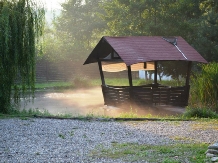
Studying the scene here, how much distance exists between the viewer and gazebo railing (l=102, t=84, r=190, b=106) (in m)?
15.7

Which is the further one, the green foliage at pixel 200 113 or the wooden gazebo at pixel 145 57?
the wooden gazebo at pixel 145 57

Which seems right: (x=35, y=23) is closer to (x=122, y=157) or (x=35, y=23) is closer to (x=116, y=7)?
(x=122, y=157)

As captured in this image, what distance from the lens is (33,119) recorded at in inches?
475

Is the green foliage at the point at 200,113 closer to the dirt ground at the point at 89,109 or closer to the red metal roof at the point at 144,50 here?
the dirt ground at the point at 89,109

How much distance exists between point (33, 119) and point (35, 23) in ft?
11.4

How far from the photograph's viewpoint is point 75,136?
906cm

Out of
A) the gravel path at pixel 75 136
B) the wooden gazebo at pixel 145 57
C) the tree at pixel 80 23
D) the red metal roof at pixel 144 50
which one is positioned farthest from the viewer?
the tree at pixel 80 23

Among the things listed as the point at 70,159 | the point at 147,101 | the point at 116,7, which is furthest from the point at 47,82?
the point at 70,159

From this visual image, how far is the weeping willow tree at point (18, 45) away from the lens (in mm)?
12969

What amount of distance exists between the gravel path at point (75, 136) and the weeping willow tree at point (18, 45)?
1.86 m

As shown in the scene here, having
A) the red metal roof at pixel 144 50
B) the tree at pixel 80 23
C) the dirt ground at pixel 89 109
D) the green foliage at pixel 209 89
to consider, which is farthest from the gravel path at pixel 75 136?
the tree at pixel 80 23

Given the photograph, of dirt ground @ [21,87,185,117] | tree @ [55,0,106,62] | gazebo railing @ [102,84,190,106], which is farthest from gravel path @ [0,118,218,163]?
Result: tree @ [55,0,106,62]

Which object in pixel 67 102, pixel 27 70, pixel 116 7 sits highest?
pixel 116 7

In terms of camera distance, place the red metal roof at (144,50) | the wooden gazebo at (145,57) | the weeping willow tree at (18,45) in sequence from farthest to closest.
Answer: the wooden gazebo at (145,57) → the red metal roof at (144,50) → the weeping willow tree at (18,45)
